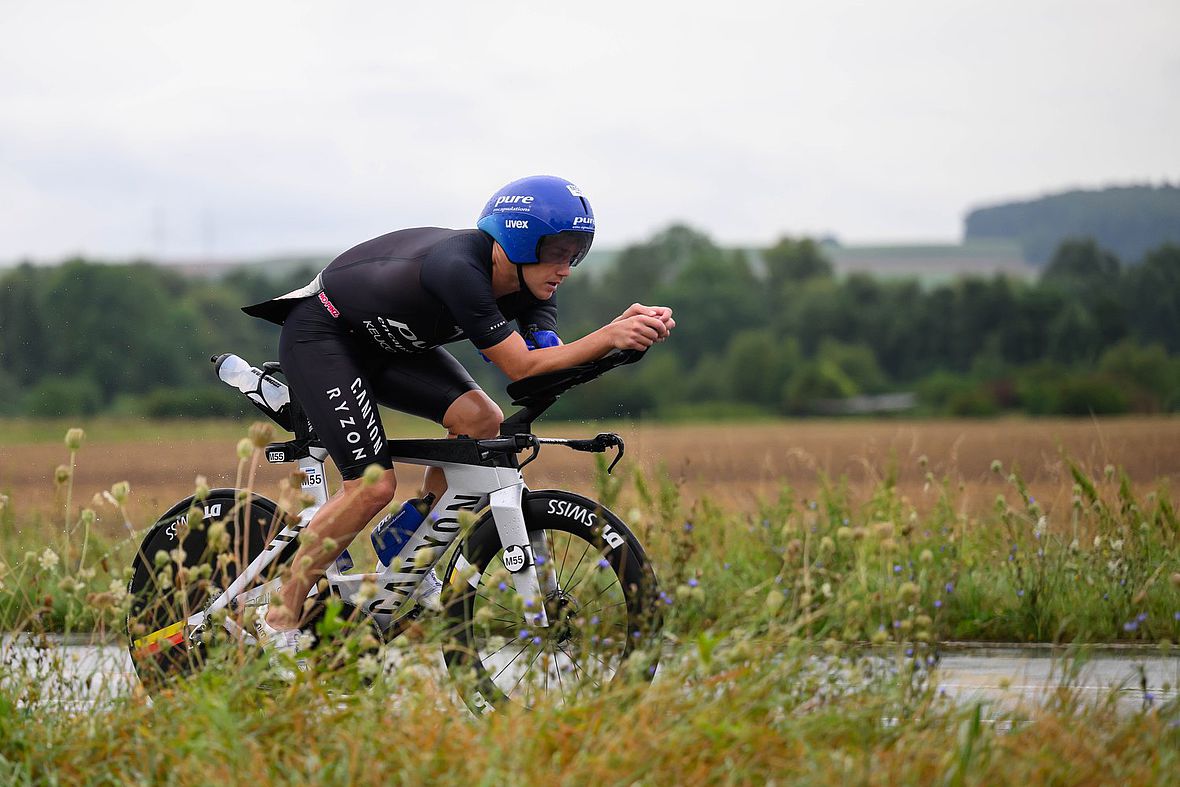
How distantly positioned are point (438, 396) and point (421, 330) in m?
0.47

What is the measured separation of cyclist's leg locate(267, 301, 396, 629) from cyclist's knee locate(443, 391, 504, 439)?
0.37 meters

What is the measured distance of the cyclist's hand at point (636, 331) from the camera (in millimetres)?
5473

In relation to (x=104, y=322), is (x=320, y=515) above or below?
below

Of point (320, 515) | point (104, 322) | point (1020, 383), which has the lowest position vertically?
point (1020, 383)

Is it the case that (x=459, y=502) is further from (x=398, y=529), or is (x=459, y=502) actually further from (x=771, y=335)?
(x=771, y=335)

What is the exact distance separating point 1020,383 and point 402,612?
59.3 m

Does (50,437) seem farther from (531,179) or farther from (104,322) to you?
(531,179)

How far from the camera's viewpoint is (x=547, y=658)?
470 centimetres

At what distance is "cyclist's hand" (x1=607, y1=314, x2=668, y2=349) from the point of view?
5.47 meters

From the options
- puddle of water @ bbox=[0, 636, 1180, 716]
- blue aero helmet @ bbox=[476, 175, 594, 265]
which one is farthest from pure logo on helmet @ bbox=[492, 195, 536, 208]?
puddle of water @ bbox=[0, 636, 1180, 716]

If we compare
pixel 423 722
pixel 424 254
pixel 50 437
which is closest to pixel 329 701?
pixel 423 722

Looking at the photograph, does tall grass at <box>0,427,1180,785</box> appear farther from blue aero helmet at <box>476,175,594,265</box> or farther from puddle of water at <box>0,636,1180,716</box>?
blue aero helmet at <box>476,175,594,265</box>

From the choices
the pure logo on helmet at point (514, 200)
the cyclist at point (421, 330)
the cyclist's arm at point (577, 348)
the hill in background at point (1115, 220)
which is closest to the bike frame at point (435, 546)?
the cyclist at point (421, 330)

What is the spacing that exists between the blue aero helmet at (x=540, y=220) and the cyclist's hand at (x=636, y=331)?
43 cm
